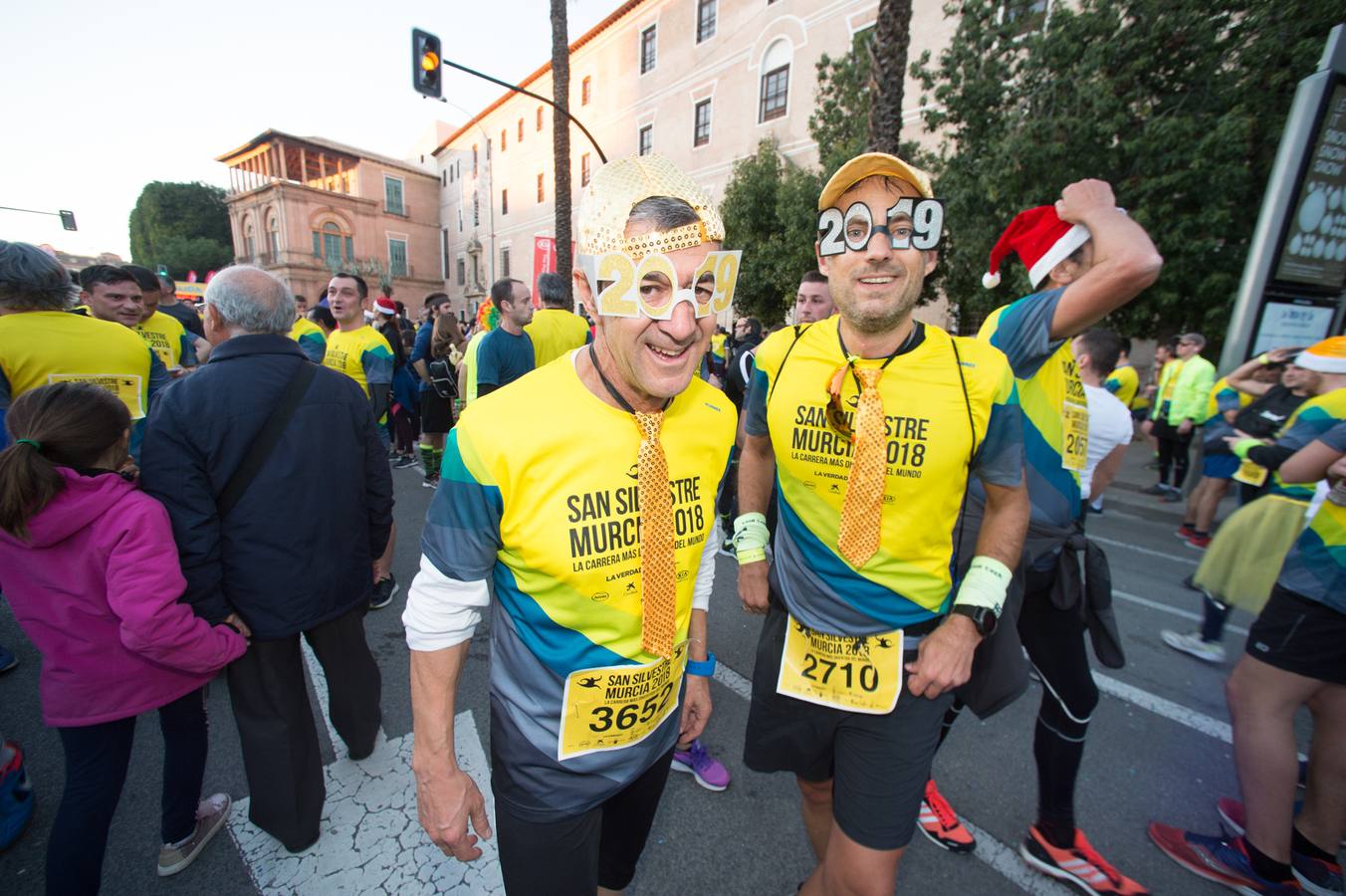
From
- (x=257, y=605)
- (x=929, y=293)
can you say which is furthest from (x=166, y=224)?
(x=257, y=605)

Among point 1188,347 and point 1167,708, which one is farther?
point 1188,347

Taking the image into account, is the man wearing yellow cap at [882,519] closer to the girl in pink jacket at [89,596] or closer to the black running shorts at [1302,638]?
the black running shorts at [1302,638]

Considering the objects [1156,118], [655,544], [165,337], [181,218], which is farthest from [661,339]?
[181,218]

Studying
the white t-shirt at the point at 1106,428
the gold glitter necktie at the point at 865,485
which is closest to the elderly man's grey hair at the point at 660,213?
the gold glitter necktie at the point at 865,485

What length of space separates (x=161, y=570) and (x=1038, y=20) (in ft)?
50.7

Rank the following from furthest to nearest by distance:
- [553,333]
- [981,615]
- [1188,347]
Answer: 1. [1188,347]
2. [553,333]
3. [981,615]

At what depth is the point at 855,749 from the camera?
1.74 m

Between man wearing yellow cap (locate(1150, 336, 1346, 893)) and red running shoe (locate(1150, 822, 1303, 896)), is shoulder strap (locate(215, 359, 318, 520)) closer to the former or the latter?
man wearing yellow cap (locate(1150, 336, 1346, 893))

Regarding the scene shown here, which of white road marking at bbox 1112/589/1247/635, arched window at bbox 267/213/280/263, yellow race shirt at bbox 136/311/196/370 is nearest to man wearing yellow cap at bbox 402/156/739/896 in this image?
yellow race shirt at bbox 136/311/196/370

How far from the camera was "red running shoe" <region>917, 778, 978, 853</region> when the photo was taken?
7.89 feet

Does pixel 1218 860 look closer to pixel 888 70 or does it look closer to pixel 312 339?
pixel 312 339

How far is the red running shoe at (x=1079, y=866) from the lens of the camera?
Answer: 2193 mm

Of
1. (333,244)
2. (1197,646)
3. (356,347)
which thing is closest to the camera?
(1197,646)

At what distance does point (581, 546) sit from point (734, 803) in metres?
2.02
